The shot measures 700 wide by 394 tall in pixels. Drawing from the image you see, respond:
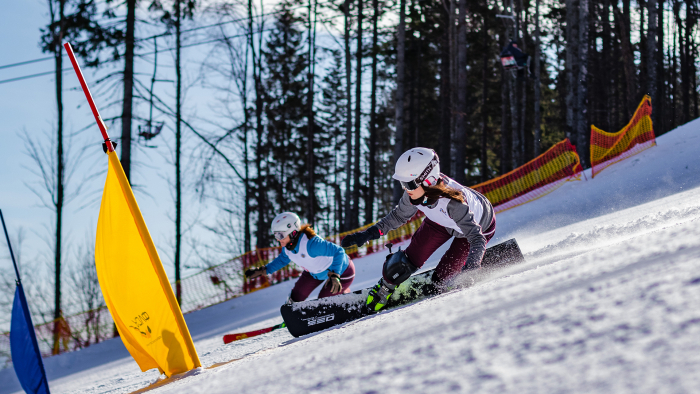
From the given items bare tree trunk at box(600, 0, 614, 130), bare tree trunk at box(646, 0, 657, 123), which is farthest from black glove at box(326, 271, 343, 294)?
bare tree trunk at box(600, 0, 614, 130)

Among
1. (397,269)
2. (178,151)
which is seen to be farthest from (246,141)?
(397,269)

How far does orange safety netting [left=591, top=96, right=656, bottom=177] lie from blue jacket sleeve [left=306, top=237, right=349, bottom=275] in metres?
A: 9.87

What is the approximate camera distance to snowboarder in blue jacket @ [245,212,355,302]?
5.83 m

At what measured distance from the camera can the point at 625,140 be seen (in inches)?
555

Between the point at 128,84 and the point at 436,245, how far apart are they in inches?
460

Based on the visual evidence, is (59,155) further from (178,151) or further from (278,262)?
(278,262)

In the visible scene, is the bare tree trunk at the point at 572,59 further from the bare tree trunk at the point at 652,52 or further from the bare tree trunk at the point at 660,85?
the bare tree trunk at the point at 660,85

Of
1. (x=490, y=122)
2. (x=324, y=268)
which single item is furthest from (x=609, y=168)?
(x=490, y=122)

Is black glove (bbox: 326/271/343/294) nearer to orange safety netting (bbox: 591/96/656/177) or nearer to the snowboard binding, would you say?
the snowboard binding

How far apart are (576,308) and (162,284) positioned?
126 inches

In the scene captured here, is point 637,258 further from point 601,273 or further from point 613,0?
point 613,0

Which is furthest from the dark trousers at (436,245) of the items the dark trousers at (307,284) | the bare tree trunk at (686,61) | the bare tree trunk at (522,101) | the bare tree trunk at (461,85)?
the bare tree trunk at (686,61)

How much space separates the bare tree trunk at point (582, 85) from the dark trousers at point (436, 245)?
11.6 metres

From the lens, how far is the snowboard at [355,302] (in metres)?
4.86
